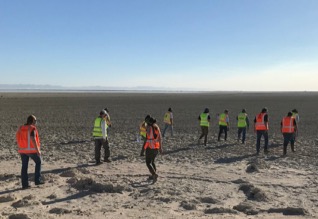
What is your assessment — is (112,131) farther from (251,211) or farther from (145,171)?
(251,211)

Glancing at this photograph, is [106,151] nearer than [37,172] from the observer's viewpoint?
No

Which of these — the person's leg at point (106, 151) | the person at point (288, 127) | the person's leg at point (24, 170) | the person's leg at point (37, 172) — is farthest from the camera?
the person at point (288, 127)

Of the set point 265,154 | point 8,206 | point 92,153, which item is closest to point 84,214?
point 8,206

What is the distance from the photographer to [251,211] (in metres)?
6.99

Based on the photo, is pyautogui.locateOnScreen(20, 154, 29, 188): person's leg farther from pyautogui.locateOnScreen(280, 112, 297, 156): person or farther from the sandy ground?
pyautogui.locateOnScreen(280, 112, 297, 156): person

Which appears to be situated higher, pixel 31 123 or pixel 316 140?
pixel 31 123

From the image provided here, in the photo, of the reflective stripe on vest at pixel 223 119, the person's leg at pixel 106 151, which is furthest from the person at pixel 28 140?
the reflective stripe on vest at pixel 223 119

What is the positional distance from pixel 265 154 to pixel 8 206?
903cm

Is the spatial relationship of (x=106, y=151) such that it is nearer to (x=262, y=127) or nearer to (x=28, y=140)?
(x=28, y=140)

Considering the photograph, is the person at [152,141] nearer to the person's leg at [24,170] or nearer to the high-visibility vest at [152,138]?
the high-visibility vest at [152,138]

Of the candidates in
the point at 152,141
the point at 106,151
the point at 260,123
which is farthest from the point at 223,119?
the point at 152,141

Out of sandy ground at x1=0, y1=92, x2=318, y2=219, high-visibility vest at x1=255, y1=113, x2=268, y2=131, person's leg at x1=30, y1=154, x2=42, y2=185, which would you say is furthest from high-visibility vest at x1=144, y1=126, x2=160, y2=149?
high-visibility vest at x1=255, y1=113, x2=268, y2=131

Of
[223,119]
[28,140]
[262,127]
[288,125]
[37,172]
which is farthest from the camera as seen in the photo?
[223,119]

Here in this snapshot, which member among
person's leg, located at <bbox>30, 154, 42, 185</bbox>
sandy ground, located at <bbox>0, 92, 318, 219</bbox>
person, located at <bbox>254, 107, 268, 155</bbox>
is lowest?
sandy ground, located at <bbox>0, 92, 318, 219</bbox>
